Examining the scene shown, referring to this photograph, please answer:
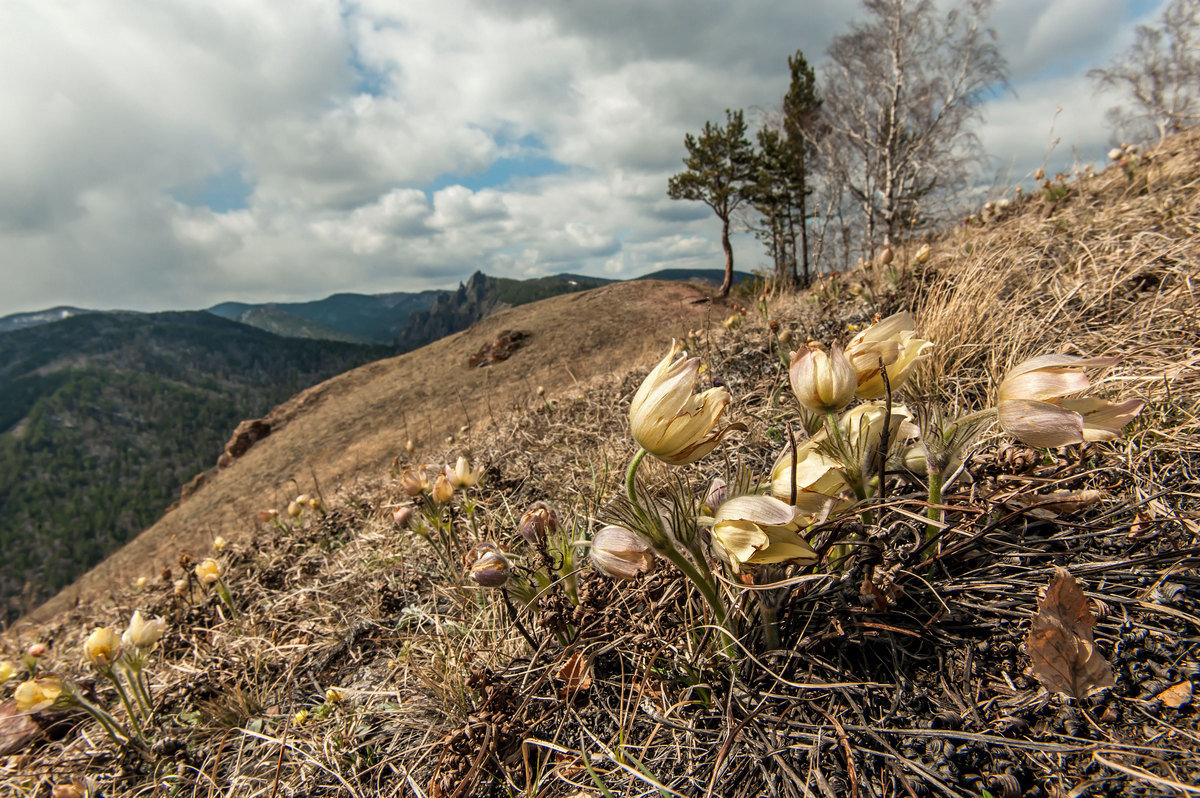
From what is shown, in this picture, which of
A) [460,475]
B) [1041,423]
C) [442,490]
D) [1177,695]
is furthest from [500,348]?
[1177,695]

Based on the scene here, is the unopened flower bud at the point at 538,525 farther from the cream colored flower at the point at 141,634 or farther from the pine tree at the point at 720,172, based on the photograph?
the pine tree at the point at 720,172

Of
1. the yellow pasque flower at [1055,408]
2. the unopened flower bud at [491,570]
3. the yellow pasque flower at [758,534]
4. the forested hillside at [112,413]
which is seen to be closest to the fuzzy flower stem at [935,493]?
the yellow pasque flower at [1055,408]

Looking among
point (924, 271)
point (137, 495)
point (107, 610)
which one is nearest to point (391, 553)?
point (107, 610)

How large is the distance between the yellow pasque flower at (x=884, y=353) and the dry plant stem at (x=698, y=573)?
0.43 metres

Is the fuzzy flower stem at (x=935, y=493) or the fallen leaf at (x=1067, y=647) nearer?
the fallen leaf at (x=1067, y=647)

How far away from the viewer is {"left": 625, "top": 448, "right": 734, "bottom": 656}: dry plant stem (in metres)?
0.86

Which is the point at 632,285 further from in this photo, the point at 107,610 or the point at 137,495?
the point at 137,495

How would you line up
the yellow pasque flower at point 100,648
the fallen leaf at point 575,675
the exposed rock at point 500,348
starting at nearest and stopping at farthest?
1. the fallen leaf at point 575,675
2. the yellow pasque flower at point 100,648
3. the exposed rock at point 500,348

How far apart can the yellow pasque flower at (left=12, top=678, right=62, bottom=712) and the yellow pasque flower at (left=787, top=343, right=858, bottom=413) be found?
7.68 ft

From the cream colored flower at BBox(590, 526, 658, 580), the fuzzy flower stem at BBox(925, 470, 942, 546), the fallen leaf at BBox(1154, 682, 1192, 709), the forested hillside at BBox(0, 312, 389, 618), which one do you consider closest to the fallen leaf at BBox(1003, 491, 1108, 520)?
the fuzzy flower stem at BBox(925, 470, 942, 546)

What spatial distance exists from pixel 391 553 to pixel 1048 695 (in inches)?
95.7

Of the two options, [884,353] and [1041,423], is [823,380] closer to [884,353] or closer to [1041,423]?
[884,353]

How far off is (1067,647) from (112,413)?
17440cm

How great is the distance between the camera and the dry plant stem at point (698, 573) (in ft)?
2.82
